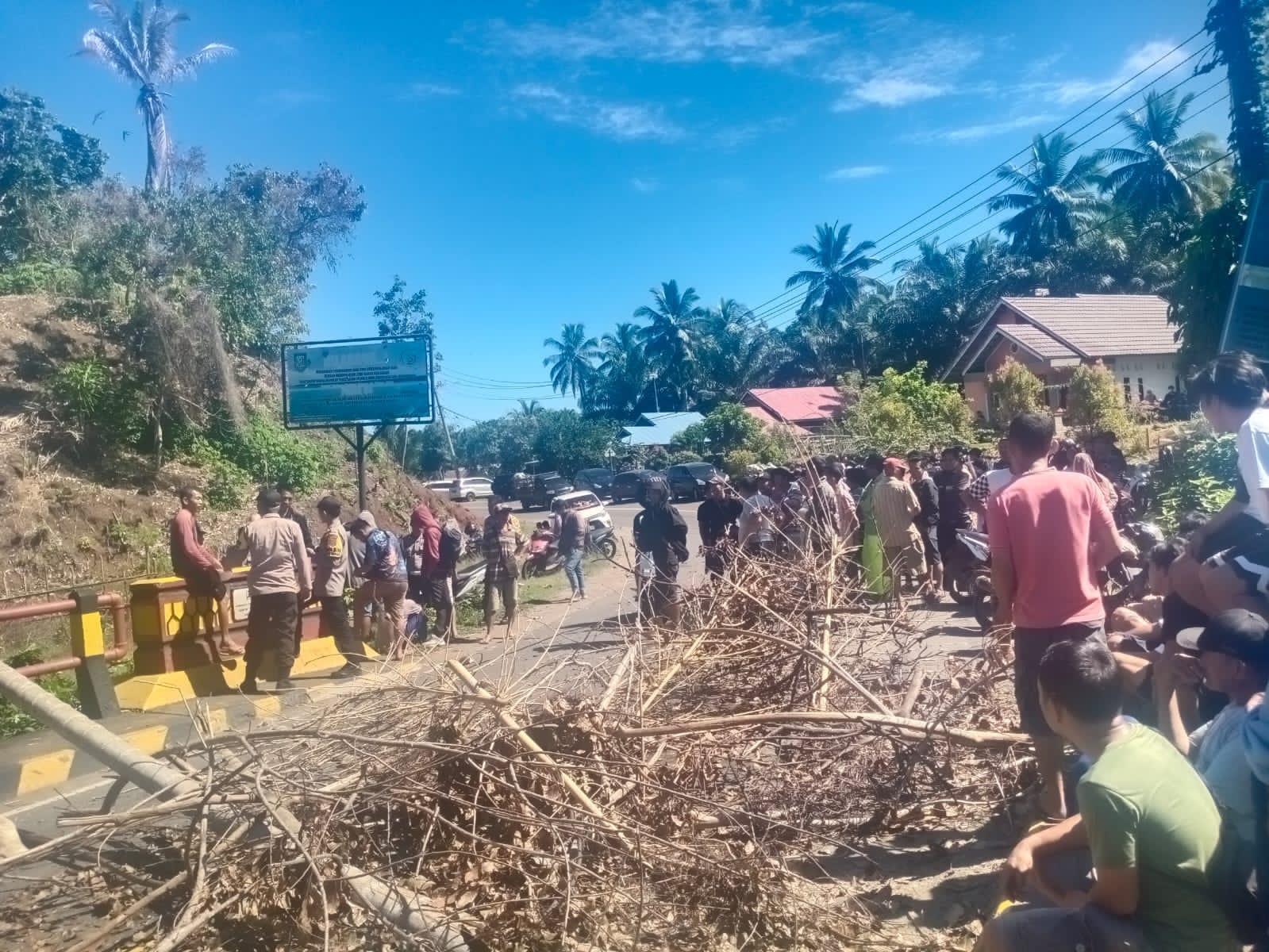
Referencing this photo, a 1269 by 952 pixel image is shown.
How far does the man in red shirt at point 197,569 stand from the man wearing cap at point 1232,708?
7146mm

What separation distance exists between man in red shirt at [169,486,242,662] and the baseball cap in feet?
23.8

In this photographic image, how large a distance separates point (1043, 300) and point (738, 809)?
33579 millimetres

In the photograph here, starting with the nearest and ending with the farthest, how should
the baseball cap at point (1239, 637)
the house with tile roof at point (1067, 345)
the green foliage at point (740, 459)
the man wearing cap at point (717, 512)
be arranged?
1. the baseball cap at point (1239, 637)
2. the man wearing cap at point (717, 512)
3. the house with tile roof at point (1067, 345)
4. the green foliage at point (740, 459)

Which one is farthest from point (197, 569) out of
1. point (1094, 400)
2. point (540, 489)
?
point (540, 489)

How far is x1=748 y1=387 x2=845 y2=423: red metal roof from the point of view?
4238 centimetres

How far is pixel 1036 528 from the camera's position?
4.12m

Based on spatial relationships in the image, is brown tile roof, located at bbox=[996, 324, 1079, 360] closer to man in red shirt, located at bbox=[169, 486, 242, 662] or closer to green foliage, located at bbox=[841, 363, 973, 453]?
green foliage, located at bbox=[841, 363, 973, 453]

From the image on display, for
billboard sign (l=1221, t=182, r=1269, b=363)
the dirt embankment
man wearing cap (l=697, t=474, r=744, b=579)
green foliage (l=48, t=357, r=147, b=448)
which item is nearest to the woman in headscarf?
billboard sign (l=1221, t=182, r=1269, b=363)

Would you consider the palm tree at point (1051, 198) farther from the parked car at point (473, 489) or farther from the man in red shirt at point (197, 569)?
the man in red shirt at point (197, 569)

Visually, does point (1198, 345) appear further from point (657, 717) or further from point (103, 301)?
point (103, 301)

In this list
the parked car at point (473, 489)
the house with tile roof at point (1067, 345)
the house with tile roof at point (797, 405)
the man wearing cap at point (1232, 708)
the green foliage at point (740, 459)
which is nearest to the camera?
the man wearing cap at point (1232, 708)

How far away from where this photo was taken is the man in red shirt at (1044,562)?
4.06m

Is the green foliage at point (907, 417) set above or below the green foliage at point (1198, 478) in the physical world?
above

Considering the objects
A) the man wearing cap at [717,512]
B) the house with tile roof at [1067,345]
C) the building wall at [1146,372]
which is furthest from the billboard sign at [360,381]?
the building wall at [1146,372]
